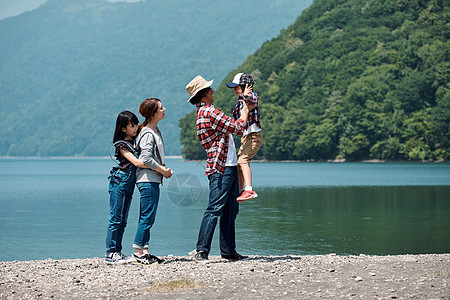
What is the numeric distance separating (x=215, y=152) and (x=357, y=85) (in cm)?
10185

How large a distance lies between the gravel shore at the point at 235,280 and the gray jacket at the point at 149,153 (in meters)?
1.28

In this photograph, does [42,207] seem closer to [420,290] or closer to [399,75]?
[420,290]

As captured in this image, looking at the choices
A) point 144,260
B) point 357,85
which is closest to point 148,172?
point 144,260

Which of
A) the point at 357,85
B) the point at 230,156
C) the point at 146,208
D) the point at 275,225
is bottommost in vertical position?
the point at 275,225

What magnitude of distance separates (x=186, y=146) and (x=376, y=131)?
2241 inches

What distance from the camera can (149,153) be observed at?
9594 mm

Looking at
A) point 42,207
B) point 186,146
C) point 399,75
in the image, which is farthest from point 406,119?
point 42,207

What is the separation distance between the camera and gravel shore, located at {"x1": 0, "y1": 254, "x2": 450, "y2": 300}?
7.71 m

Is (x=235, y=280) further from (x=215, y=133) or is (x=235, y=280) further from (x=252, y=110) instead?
(x=252, y=110)

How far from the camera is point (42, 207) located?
35938 millimetres

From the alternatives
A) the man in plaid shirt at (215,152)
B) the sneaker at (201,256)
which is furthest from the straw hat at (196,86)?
the sneaker at (201,256)

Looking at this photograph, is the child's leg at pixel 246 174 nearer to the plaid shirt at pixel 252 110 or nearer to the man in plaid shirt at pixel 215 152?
the man in plaid shirt at pixel 215 152

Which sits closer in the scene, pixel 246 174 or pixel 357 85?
pixel 246 174

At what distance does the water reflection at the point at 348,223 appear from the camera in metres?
17.6
